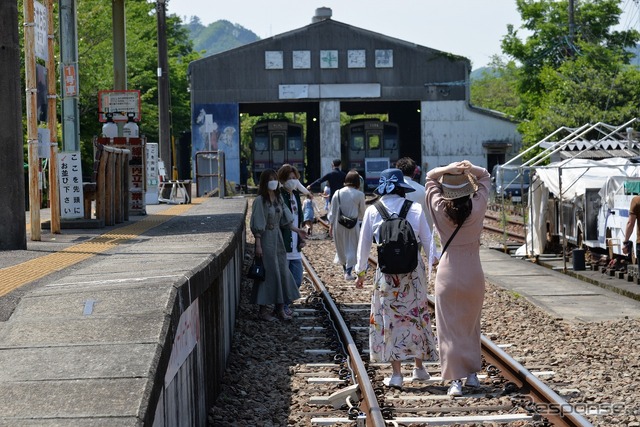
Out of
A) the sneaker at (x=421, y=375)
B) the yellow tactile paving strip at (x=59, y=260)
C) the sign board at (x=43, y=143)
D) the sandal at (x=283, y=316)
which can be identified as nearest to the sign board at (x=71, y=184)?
the yellow tactile paving strip at (x=59, y=260)

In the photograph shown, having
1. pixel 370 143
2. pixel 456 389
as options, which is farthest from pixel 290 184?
pixel 370 143

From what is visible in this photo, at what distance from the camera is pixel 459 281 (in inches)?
317

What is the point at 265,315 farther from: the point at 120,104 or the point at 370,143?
the point at 370,143

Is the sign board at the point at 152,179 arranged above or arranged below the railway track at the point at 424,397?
above

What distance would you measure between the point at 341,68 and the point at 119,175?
3858cm

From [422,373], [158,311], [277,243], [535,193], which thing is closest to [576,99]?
[535,193]

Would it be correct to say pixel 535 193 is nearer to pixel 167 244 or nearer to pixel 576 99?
pixel 167 244

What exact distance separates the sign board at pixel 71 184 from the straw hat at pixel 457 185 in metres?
9.93

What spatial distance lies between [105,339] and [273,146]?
47718 millimetres

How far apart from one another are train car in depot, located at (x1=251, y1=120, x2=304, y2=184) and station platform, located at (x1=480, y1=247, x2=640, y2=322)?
31.0 meters

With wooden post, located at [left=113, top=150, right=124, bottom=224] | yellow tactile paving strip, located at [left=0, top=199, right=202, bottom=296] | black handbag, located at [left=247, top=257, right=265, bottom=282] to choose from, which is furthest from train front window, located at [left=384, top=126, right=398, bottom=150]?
black handbag, located at [left=247, top=257, right=265, bottom=282]

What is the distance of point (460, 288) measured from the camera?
8.05 m

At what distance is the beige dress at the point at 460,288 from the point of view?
317 inches

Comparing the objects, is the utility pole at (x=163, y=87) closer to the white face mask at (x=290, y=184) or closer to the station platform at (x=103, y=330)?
the white face mask at (x=290, y=184)
